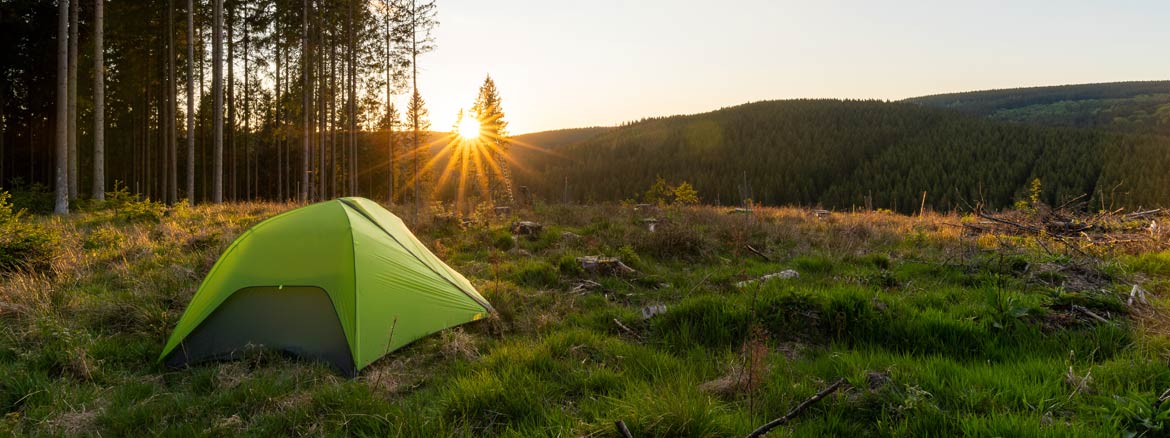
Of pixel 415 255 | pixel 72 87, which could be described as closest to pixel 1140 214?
pixel 415 255

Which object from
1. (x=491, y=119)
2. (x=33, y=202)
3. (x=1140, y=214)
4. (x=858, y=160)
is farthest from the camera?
(x=858, y=160)

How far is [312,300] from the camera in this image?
15.2 ft

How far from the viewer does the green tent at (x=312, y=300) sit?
4445 millimetres

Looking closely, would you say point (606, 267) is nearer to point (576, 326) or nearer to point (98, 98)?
point (576, 326)

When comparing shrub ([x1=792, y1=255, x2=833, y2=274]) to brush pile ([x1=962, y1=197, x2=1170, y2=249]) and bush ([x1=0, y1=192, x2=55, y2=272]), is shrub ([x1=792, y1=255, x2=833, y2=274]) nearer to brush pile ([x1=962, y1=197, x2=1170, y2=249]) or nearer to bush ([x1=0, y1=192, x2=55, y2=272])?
brush pile ([x1=962, y1=197, x2=1170, y2=249])

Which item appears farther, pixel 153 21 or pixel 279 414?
pixel 153 21

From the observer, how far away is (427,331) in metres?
4.90

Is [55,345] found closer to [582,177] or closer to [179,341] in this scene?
[179,341]

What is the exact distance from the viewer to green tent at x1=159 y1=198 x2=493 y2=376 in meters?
4.45

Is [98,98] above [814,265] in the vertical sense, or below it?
above

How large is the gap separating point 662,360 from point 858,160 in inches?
4288

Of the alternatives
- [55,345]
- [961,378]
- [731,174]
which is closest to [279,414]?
[55,345]

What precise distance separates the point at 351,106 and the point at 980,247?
979 inches

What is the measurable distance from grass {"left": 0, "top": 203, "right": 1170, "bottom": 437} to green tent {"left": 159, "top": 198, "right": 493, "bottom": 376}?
0.21 m
